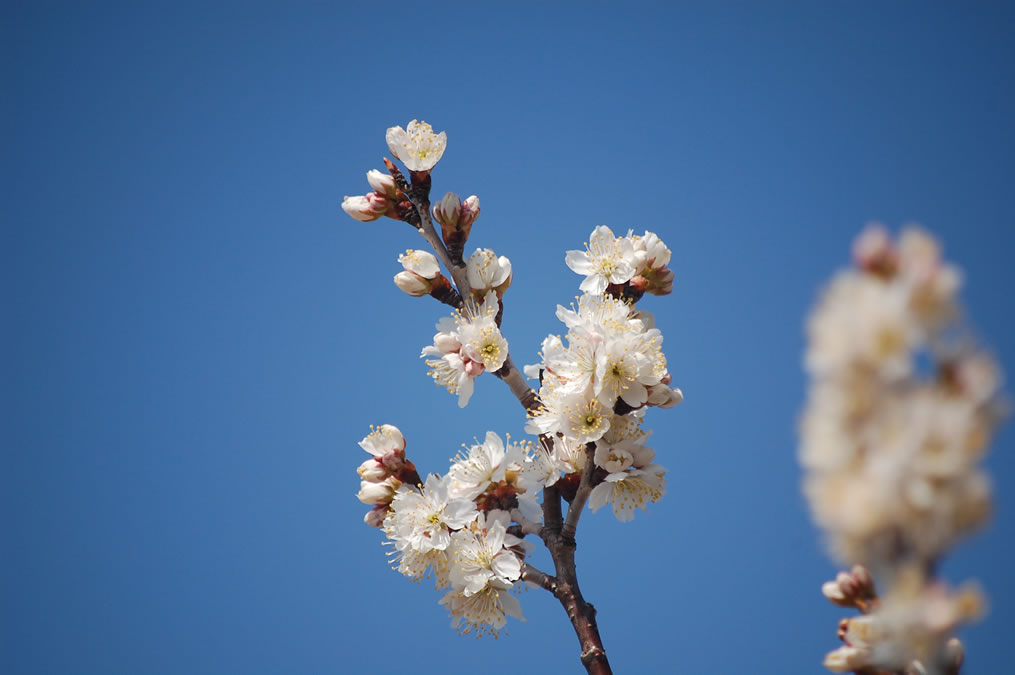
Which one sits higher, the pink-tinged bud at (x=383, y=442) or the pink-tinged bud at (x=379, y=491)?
the pink-tinged bud at (x=383, y=442)

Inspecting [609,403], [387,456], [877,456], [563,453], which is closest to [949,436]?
[877,456]

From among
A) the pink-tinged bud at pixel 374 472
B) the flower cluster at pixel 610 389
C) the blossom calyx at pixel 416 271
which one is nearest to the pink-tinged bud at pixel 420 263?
the blossom calyx at pixel 416 271

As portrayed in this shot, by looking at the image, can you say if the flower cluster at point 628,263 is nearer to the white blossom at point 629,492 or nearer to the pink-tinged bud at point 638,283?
the pink-tinged bud at point 638,283

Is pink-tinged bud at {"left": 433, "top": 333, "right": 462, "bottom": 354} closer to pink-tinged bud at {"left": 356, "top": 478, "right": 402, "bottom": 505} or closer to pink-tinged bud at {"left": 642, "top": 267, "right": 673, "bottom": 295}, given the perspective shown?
pink-tinged bud at {"left": 356, "top": 478, "right": 402, "bottom": 505}

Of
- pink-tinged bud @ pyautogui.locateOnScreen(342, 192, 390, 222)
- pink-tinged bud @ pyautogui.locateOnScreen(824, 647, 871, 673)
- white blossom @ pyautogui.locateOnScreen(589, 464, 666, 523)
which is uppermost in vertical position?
pink-tinged bud @ pyautogui.locateOnScreen(342, 192, 390, 222)

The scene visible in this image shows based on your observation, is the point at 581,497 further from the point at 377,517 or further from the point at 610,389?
the point at 377,517

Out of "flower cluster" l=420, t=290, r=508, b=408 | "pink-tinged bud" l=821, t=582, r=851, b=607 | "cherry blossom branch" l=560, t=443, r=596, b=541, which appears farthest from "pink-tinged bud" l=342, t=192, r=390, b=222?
"pink-tinged bud" l=821, t=582, r=851, b=607
